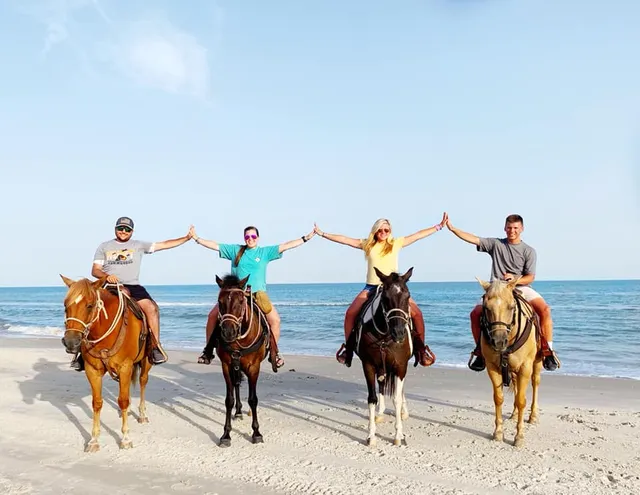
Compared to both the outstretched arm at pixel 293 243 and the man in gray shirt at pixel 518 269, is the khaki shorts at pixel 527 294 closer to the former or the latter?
the man in gray shirt at pixel 518 269

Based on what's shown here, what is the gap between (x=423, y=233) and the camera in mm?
7531

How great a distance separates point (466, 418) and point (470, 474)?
Result: 101 inches

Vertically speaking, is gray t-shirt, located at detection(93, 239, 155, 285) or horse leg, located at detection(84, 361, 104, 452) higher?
gray t-shirt, located at detection(93, 239, 155, 285)

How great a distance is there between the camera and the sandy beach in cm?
516

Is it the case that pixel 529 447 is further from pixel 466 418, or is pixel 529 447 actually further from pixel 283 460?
pixel 283 460

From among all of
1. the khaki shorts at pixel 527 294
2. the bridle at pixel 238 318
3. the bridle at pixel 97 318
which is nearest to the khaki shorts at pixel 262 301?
the bridle at pixel 238 318

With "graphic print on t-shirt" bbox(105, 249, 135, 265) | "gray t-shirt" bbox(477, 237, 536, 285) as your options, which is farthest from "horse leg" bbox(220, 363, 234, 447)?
"gray t-shirt" bbox(477, 237, 536, 285)

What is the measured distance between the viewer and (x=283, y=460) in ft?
19.2

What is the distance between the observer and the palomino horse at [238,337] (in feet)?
19.6

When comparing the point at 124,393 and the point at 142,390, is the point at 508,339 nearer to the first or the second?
the point at 124,393

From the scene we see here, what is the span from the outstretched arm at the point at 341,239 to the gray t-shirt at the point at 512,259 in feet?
6.11

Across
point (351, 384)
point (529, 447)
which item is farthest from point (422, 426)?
point (351, 384)

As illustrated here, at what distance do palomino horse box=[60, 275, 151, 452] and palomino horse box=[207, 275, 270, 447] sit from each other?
1024mm

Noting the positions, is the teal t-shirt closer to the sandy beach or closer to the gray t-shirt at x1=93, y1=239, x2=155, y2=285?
the gray t-shirt at x1=93, y1=239, x2=155, y2=285
